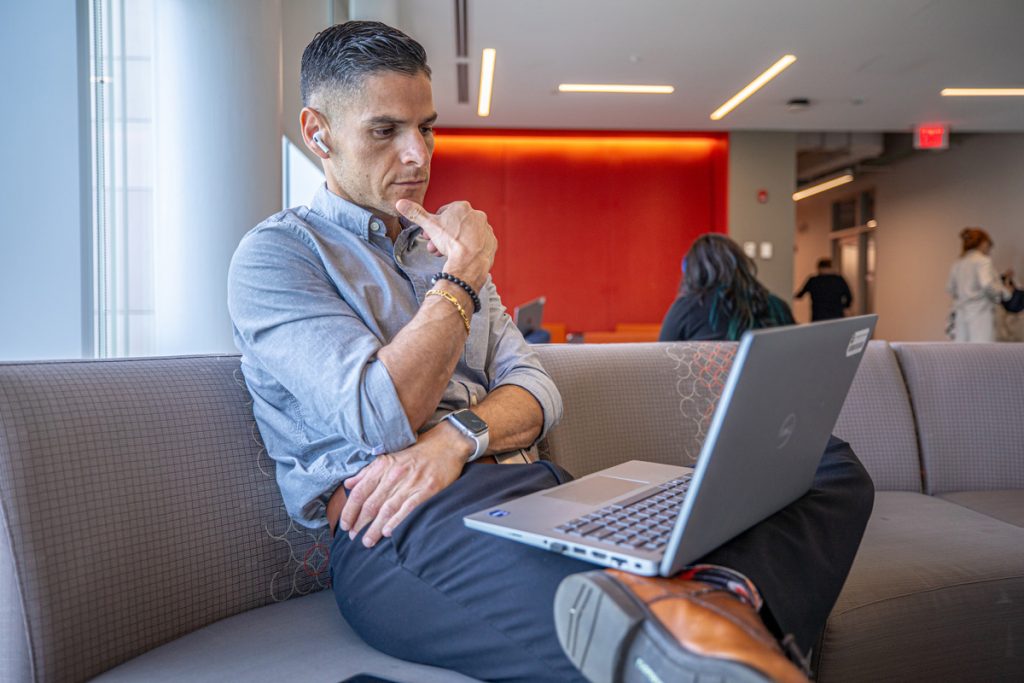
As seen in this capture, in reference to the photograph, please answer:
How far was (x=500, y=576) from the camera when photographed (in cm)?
93

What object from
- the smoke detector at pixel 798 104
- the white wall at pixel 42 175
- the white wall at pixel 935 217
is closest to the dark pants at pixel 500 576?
the white wall at pixel 42 175

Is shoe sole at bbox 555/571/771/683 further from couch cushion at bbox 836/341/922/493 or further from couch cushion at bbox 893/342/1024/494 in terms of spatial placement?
couch cushion at bbox 893/342/1024/494

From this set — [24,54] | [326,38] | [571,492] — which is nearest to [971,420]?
[571,492]

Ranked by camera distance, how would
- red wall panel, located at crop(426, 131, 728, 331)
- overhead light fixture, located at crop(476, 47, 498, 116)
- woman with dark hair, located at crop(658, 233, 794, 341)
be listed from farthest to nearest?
red wall panel, located at crop(426, 131, 728, 331) < overhead light fixture, located at crop(476, 47, 498, 116) < woman with dark hair, located at crop(658, 233, 794, 341)

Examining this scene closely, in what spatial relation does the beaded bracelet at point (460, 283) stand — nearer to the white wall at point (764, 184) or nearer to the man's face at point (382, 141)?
the man's face at point (382, 141)

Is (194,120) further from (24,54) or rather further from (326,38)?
(326,38)

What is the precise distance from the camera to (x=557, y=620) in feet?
2.51

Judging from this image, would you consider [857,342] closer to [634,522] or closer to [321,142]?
[634,522]

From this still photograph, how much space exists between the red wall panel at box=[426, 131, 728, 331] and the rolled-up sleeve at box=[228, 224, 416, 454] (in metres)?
7.72

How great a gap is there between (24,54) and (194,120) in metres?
0.86

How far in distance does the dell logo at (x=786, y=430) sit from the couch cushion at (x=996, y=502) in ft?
4.17

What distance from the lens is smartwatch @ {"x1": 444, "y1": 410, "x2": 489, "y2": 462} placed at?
117 centimetres

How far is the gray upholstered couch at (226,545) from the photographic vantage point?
1.01 meters

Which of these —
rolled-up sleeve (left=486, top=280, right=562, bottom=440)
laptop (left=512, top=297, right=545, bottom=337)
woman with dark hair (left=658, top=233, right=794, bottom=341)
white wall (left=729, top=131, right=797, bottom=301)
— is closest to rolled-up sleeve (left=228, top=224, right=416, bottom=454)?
rolled-up sleeve (left=486, top=280, right=562, bottom=440)
